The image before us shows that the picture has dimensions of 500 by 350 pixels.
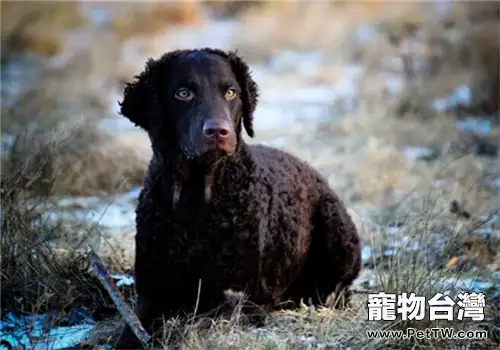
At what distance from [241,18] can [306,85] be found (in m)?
4.61

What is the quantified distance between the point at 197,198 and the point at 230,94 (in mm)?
518

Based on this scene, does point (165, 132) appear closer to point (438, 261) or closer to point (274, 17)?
point (438, 261)

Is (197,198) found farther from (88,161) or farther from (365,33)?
(365,33)

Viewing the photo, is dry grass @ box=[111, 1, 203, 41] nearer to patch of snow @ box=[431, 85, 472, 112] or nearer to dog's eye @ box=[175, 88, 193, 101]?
patch of snow @ box=[431, 85, 472, 112]

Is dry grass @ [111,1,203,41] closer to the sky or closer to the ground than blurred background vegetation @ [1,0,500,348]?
closer to the sky

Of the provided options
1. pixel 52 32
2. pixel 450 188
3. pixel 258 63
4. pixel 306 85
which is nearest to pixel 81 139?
pixel 450 188

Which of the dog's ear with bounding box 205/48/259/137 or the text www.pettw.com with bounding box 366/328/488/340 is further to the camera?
the dog's ear with bounding box 205/48/259/137

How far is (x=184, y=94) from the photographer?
398 cm

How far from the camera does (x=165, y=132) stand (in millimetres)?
4055

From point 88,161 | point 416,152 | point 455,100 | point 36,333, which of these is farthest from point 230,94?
point 455,100

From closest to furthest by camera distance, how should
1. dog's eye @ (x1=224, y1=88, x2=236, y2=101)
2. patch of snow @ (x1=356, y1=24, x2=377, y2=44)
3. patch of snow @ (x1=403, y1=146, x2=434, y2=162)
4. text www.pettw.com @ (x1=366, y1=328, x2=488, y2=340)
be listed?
text www.pettw.com @ (x1=366, y1=328, x2=488, y2=340), dog's eye @ (x1=224, y1=88, x2=236, y2=101), patch of snow @ (x1=403, y1=146, x2=434, y2=162), patch of snow @ (x1=356, y1=24, x2=377, y2=44)

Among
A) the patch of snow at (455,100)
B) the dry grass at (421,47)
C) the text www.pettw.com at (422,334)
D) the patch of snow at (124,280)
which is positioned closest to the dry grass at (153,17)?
the dry grass at (421,47)

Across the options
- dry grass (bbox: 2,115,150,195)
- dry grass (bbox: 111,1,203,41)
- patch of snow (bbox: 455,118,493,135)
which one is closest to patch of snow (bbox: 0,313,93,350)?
dry grass (bbox: 2,115,150,195)

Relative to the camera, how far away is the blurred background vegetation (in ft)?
16.5
